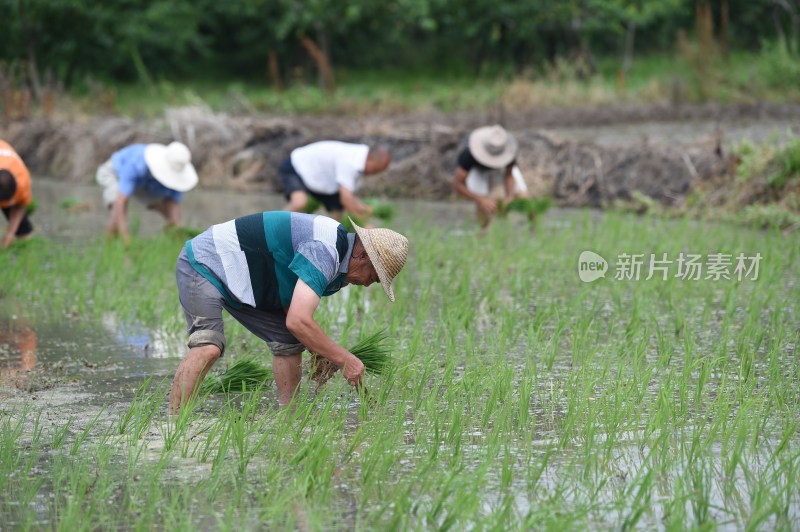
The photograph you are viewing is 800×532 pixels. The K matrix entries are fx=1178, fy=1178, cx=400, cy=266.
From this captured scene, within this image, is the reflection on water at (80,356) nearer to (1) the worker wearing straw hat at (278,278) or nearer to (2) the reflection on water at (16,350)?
(2) the reflection on water at (16,350)

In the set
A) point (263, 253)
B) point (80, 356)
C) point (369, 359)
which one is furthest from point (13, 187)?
point (369, 359)

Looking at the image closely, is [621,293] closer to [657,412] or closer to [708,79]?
[657,412]

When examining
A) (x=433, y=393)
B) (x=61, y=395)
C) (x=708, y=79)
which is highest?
(x=708, y=79)

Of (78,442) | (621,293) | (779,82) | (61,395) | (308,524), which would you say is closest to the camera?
(308,524)

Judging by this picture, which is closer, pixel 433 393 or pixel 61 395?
pixel 433 393

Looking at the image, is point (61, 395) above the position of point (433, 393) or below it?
below

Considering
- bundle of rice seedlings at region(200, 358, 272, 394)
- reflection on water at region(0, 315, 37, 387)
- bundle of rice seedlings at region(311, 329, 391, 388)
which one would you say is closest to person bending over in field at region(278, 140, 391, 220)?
reflection on water at region(0, 315, 37, 387)

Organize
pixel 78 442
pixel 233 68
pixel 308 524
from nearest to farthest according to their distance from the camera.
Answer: pixel 308 524 < pixel 78 442 < pixel 233 68

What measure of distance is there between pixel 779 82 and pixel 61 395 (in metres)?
15.2

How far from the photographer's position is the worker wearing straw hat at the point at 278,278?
4.16m

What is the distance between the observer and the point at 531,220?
975 cm

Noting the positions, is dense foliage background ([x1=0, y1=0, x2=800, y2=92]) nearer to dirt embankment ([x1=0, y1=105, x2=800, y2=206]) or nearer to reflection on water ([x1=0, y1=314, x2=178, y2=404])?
dirt embankment ([x1=0, y1=105, x2=800, y2=206])

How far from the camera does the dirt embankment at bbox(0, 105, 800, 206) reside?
39.8 feet

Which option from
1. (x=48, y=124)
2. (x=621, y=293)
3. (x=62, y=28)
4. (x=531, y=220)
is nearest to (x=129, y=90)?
(x=62, y=28)
